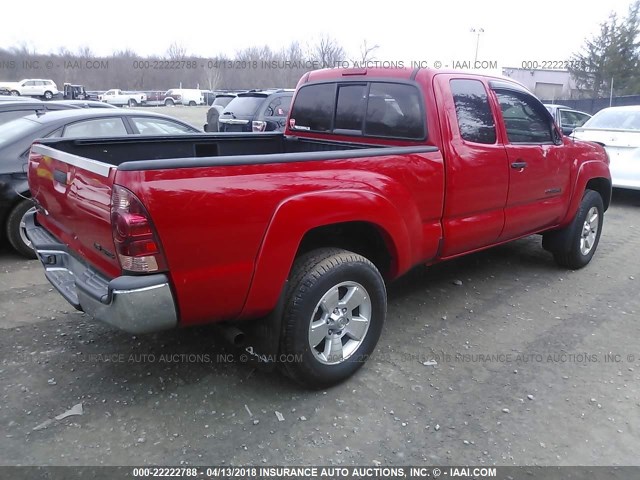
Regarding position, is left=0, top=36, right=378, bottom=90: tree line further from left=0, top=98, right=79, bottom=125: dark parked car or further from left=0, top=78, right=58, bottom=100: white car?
left=0, top=98, right=79, bottom=125: dark parked car

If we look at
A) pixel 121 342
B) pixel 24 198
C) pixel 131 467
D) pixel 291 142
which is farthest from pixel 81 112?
pixel 131 467

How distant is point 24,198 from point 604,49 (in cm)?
4605

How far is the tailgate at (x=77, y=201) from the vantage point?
253 centimetres

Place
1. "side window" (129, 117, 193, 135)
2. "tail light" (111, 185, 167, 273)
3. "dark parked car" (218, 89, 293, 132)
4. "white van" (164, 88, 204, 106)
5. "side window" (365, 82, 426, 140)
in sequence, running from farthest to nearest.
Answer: "white van" (164, 88, 204, 106), "dark parked car" (218, 89, 293, 132), "side window" (129, 117, 193, 135), "side window" (365, 82, 426, 140), "tail light" (111, 185, 167, 273)

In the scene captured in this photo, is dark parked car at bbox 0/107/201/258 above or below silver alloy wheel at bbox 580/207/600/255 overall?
above

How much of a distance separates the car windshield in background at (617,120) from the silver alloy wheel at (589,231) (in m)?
4.52

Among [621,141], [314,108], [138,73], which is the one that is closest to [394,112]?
[314,108]

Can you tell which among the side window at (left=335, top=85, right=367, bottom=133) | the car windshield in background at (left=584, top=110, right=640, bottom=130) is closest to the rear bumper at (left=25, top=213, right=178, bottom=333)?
the side window at (left=335, top=85, right=367, bottom=133)

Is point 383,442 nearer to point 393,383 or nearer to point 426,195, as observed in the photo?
point 393,383

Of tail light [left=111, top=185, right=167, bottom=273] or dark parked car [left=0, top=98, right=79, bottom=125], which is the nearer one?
tail light [left=111, top=185, right=167, bottom=273]

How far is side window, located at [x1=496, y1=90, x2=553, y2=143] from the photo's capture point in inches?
171

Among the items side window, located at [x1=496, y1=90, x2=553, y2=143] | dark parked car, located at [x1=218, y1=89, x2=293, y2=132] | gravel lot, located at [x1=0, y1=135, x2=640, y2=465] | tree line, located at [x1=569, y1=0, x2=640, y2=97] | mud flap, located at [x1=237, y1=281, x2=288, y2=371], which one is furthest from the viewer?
tree line, located at [x1=569, y1=0, x2=640, y2=97]

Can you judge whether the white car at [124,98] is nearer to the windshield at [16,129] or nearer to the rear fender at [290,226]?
the windshield at [16,129]

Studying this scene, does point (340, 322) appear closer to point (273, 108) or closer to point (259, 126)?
point (259, 126)
